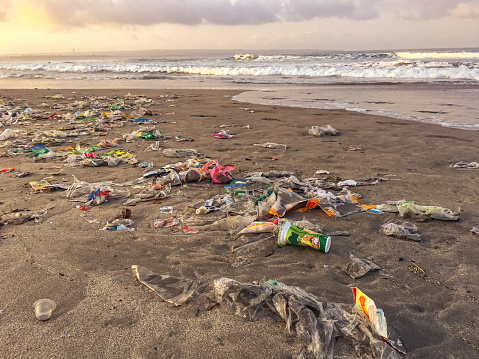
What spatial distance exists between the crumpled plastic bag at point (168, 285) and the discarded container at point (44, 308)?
1.87 feet

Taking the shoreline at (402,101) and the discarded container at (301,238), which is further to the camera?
the shoreline at (402,101)

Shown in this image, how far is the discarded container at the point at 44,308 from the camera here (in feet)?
6.59

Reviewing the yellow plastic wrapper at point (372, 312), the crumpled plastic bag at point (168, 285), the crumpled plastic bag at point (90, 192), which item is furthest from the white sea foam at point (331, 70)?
the crumpled plastic bag at point (168, 285)

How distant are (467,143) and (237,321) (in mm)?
Answer: 6555

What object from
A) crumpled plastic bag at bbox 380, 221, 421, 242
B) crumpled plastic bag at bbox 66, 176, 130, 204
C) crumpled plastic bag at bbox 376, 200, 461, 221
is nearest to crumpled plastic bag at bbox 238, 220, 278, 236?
crumpled plastic bag at bbox 380, 221, 421, 242

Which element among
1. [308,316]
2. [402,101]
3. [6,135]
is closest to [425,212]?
[308,316]

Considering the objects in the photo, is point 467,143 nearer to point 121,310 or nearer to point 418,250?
point 418,250

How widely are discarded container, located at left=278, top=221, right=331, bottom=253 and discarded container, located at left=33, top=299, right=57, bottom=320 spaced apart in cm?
179

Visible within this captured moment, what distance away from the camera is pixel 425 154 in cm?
579

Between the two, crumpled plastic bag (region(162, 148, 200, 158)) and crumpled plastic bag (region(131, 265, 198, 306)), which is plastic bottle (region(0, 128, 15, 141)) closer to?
crumpled plastic bag (region(162, 148, 200, 158))

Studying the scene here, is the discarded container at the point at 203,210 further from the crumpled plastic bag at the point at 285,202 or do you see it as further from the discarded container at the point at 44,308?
the discarded container at the point at 44,308

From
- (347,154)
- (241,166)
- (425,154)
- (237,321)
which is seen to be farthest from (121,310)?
(425,154)

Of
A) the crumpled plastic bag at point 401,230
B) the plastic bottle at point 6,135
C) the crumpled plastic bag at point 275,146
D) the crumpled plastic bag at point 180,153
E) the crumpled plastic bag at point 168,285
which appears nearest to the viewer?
the crumpled plastic bag at point 168,285

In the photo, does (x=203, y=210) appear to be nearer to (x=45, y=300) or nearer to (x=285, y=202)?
(x=285, y=202)
